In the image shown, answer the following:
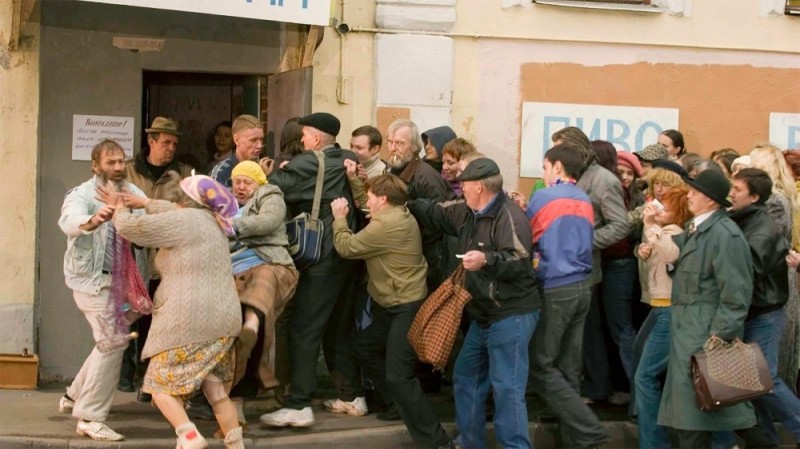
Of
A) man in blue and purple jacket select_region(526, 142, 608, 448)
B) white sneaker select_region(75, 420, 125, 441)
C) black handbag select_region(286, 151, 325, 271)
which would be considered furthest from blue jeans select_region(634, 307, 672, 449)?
white sneaker select_region(75, 420, 125, 441)

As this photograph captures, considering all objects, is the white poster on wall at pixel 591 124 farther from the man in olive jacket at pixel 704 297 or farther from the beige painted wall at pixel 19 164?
the beige painted wall at pixel 19 164

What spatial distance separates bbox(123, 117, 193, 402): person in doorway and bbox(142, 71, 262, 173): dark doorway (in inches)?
44.7

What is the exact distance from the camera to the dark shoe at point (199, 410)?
8.78 m

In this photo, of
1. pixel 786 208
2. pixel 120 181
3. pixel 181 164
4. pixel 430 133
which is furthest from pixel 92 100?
pixel 786 208

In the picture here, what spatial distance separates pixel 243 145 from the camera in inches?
361

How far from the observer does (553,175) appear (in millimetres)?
8273

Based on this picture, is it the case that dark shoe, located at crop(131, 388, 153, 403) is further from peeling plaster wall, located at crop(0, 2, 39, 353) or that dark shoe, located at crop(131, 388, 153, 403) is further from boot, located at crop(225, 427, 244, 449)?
boot, located at crop(225, 427, 244, 449)

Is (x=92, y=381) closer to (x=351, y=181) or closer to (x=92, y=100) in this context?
(x=351, y=181)

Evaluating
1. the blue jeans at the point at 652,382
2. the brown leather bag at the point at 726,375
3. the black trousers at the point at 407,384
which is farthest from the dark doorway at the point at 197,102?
the brown leather bag at the point at 726,375

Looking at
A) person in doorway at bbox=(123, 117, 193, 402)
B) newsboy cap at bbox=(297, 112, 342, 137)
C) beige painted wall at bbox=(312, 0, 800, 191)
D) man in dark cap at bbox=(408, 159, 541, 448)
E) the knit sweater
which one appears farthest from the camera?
beige painted wall at bbox=(312, 0, 800, 191)

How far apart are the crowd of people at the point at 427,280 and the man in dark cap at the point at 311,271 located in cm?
1

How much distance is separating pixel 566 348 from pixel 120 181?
3.05 m

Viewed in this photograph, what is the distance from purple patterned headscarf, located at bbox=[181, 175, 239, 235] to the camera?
24.9 ft

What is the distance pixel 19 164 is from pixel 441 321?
12.1 ft
